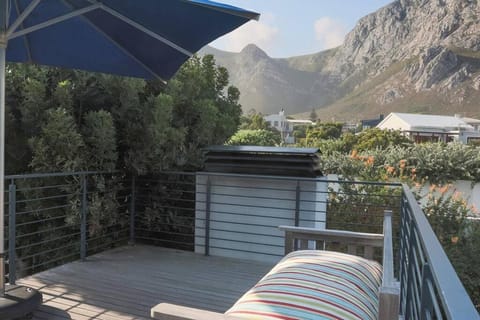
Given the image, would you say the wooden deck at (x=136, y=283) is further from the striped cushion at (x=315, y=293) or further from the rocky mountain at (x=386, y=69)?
the rocky mountain at (x=386, y=69)

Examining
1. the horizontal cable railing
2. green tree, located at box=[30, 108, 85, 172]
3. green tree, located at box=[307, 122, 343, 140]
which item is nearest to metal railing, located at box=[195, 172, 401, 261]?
the horizontal cable railing

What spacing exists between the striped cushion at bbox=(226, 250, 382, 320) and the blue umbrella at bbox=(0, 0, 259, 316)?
1.35m

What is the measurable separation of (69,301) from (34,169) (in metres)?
1.62

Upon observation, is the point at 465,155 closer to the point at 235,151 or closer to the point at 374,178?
the point at 374,178

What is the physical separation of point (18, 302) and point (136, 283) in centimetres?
132

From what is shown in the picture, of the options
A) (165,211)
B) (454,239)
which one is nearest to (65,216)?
(165,211)

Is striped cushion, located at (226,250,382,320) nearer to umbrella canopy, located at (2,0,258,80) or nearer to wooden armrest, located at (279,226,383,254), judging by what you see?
wooden armrest, located at (279,226,383,254)

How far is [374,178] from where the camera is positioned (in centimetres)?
662

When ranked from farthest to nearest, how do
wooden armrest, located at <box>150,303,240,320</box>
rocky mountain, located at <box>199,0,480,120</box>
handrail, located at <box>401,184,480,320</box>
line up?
1. rocky mountain, located at <box>199,0,480,120</box>
2. wooden armrest, located at <box>150,303,240,320</box>
3. handrail, located at <box>401,184,480,320</box>

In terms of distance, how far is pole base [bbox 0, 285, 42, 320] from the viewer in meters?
2.38

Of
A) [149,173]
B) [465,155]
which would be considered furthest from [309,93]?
[149,173]

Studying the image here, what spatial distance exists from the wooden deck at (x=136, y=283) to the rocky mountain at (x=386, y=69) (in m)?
51.2

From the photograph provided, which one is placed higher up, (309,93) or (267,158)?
(309,93)

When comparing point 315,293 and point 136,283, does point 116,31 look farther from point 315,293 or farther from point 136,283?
point 315,293
